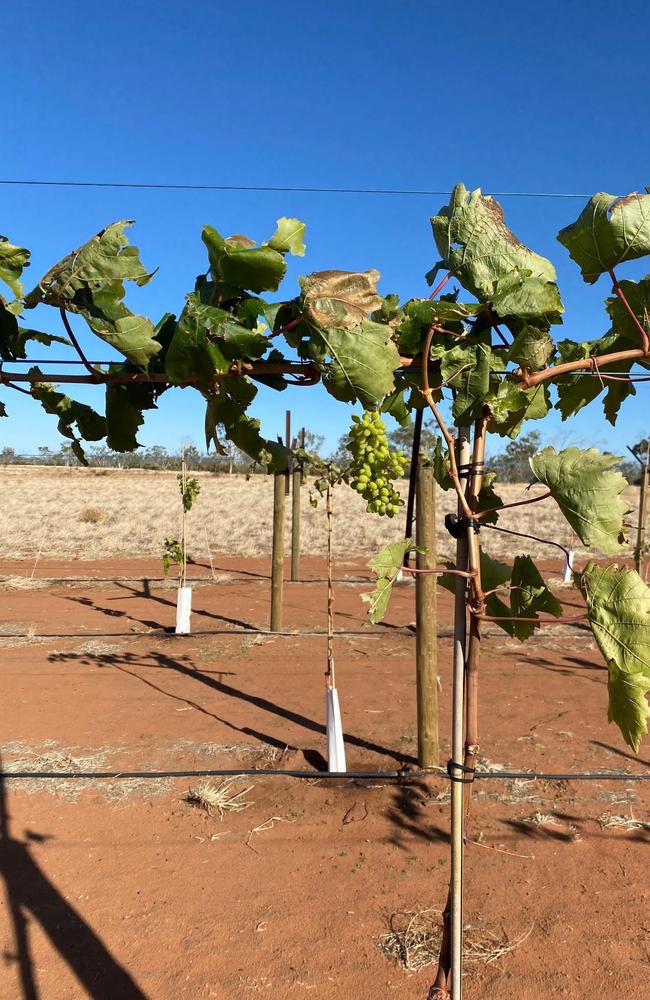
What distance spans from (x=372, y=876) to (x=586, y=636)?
535 centimetres

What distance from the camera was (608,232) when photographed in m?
1.27

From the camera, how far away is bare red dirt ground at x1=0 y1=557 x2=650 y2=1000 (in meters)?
2.64

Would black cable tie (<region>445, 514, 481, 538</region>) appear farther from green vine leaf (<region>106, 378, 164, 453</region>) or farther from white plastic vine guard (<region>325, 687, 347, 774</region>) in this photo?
white plastic vine guard (<region>325, 687, 347, 774</region>)

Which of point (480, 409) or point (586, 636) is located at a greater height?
point (480, 409)

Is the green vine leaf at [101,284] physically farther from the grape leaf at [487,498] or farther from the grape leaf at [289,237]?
the grape leaf at [487,498]

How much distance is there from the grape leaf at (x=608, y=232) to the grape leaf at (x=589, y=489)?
377 millimetres

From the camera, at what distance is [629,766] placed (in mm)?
4402

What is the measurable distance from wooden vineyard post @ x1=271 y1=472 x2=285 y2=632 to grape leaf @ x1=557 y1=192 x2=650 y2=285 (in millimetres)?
5847

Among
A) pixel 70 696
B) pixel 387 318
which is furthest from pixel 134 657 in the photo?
pixel 387 318

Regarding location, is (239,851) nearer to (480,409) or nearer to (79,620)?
(480,409)

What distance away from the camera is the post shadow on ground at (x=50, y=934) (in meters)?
2.55

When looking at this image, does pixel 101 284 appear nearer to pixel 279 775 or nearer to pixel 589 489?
pixel 589 489

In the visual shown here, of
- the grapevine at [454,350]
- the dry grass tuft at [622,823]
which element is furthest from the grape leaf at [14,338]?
the dry grass tuft at [622,823]

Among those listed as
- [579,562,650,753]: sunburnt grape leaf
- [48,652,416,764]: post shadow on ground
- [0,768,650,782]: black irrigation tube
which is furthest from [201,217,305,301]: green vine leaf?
[48,652,416,764]: post shadow on ground
